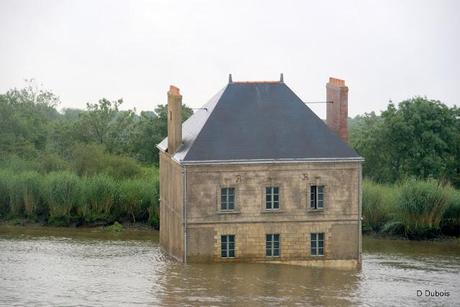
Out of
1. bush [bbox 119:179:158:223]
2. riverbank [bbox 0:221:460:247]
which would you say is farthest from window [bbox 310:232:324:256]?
bush [bbox 119:179:158:223]

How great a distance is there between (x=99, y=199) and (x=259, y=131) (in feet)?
50.7

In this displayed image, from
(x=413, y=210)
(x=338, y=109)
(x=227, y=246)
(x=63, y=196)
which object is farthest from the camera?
(x=63, y=196)

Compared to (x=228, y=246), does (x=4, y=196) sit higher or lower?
higher

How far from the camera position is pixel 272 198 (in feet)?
155

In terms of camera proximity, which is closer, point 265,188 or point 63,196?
point 265,188

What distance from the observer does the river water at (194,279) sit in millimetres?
41094

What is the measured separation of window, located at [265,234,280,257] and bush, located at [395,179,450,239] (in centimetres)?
1206

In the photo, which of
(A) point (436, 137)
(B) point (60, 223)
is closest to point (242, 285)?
(B) point (60, 223)

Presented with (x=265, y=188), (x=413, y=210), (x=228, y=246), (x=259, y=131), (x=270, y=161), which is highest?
(x=259, y=131)

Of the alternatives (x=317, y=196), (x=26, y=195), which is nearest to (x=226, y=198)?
(x=317, y=196)

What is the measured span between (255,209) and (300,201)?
1812 mm

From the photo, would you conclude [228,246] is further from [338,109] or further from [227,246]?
[338,109]

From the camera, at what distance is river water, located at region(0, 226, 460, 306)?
41.1 m

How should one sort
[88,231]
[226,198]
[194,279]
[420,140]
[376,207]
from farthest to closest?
1. [420,140]
2. [376,207]
3. [88,231]
4. [226,198]
5. [194,279]
